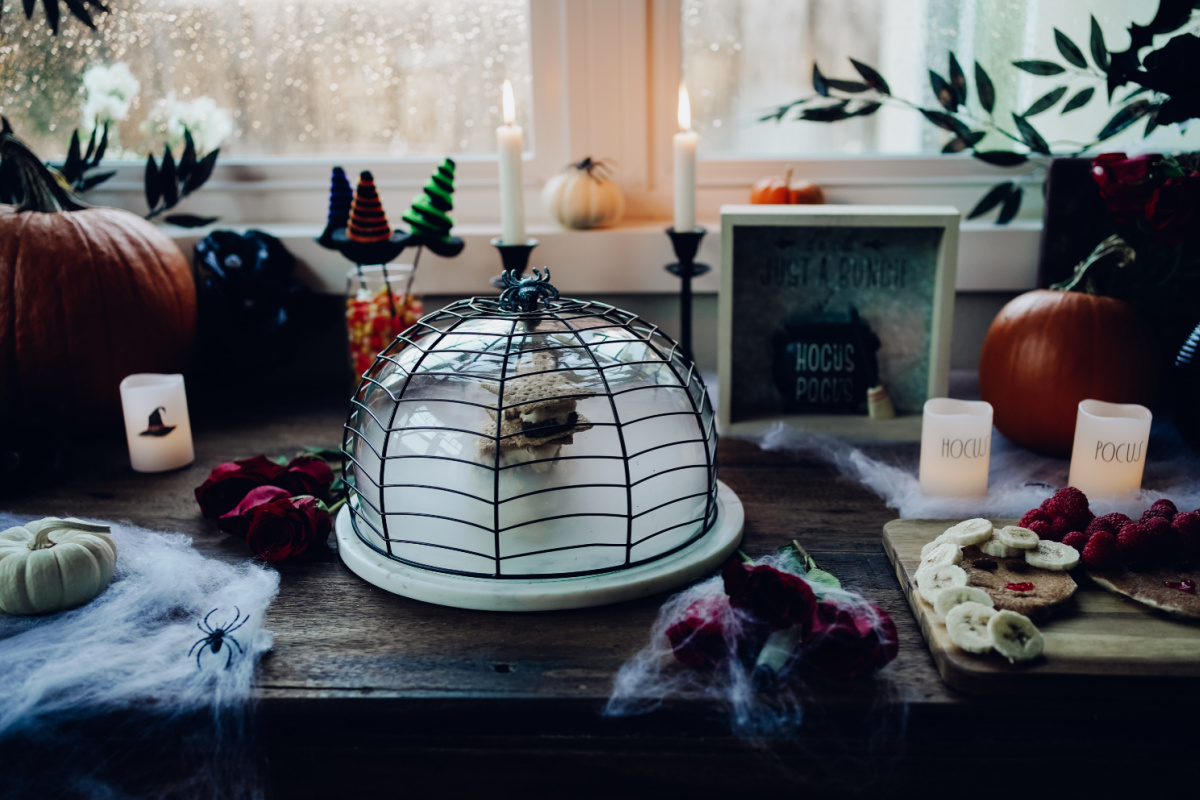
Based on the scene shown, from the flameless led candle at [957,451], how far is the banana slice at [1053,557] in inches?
7.3

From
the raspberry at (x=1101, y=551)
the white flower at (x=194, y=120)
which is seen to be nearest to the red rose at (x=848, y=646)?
the raspberry at (x=1101, y=551)

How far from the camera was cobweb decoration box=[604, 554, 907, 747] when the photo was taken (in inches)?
27.1

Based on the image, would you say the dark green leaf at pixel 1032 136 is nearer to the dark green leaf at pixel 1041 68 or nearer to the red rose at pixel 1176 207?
the dark green leaf at pixel 1041 68

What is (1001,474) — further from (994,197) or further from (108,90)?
(108,90)

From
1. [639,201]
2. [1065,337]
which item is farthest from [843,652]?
[639,201]

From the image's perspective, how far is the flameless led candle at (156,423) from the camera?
3.89 ft

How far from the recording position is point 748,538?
0.97m

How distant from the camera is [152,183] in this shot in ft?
5.02

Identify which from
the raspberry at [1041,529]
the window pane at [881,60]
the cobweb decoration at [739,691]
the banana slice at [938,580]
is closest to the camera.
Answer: the cobweb decoration at [739,691]

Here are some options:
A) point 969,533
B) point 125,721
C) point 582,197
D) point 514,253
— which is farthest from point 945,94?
point 125,721

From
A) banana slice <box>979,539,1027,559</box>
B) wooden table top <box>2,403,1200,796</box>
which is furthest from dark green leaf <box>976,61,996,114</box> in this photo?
wooden table top <box>2,403,1200,796</box>

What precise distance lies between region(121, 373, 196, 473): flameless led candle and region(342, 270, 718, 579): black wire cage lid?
385 mm

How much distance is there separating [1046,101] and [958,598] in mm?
935

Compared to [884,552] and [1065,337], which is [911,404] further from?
[884,552]
